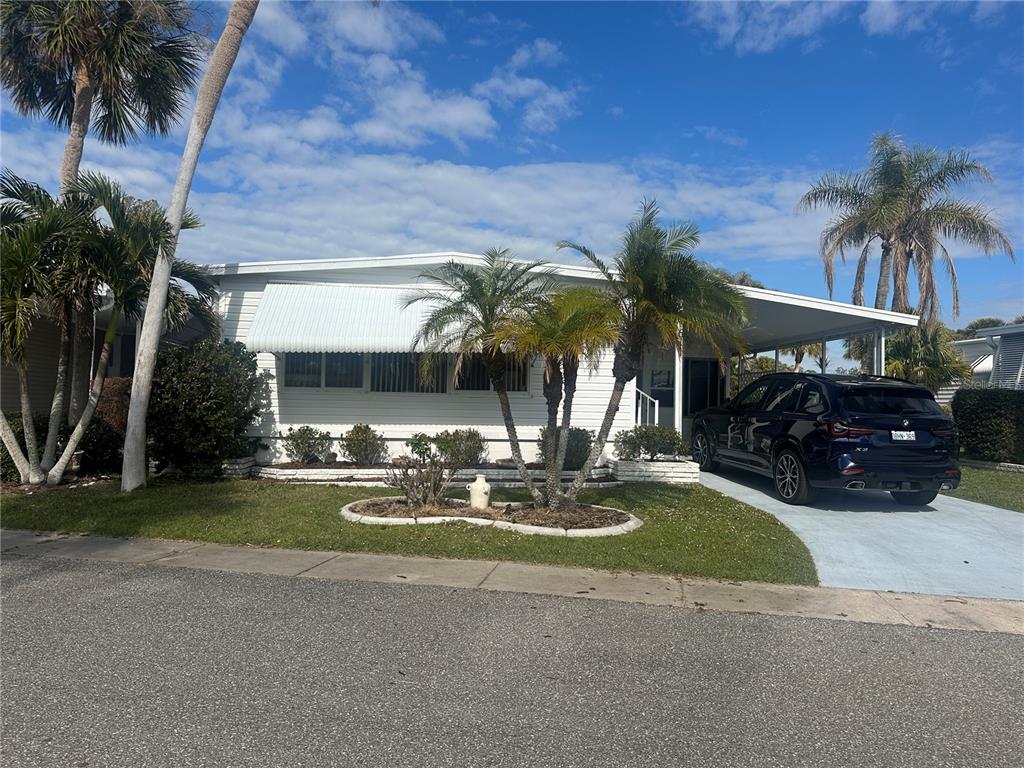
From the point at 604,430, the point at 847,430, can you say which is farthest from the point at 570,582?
the point at 847,430

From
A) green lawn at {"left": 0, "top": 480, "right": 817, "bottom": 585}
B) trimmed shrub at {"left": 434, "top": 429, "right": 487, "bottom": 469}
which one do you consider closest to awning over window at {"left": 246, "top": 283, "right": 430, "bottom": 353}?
trimmed shrub at {"left": 434, "top": 429, "right": 487, "bottom": 469}

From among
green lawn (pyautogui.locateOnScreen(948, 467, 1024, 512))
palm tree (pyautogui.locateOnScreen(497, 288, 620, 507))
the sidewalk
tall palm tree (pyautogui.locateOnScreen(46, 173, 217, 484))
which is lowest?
the sidewalk

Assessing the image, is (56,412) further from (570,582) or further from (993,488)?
(993,488)

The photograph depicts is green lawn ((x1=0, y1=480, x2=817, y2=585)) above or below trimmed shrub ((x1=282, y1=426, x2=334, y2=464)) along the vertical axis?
below

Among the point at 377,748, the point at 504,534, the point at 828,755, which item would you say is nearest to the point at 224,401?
the point at 504,534

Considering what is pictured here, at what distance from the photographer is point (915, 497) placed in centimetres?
1010

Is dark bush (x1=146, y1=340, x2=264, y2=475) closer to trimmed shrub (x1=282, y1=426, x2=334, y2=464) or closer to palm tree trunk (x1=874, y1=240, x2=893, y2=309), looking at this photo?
trimmed shrub (x1=282, y1=426, x2=334, y2=464)

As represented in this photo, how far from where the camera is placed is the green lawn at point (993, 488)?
10.5 meters

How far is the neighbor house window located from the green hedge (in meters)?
12.4

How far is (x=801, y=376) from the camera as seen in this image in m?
10.2

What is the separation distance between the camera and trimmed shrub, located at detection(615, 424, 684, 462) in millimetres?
11766

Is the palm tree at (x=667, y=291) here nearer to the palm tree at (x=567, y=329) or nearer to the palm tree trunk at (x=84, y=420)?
the palm tree at (x=567, y=329)

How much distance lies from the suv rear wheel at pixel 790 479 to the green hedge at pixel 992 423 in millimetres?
6870

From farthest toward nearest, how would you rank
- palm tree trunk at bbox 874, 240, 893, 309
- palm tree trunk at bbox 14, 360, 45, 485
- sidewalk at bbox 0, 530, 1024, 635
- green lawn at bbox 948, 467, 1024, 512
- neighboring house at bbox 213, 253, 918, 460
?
1. palm tree trunk at bbox 874, 240, 893, 309
2. neighboring house at bbox 213, 253, 918, 460
3. green lawn at bbox 948, 467, 1024, 512
4. palm tree trunk at bbox 14, 360, 45, 485
5. sidewalk at bbox 0, 530, 1024, 635
